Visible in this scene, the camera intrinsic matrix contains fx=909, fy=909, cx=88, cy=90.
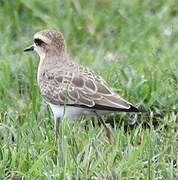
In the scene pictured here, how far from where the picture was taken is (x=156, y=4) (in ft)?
34.4

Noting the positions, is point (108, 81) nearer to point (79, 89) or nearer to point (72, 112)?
point (79, 89)

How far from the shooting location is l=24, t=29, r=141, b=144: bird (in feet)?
23.7

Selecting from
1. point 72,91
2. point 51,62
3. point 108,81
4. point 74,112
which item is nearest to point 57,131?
point 74,112

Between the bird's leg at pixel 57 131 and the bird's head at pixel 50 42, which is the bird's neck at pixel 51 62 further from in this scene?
the bird's leg at pixel 57 131

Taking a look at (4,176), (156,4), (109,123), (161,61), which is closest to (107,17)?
(156,4)

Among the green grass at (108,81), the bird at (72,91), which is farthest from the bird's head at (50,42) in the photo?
the green grass at (108,81)

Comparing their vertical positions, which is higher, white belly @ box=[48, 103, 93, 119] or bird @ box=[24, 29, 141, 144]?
bird @ box=[24, 29, 141, 144]

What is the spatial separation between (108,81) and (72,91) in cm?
88

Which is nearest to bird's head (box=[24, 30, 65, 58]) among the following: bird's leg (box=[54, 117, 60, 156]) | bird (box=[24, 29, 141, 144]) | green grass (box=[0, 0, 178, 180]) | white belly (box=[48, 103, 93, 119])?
bird (box=[24, 29, 141, 144])

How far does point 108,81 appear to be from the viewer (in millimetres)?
8297

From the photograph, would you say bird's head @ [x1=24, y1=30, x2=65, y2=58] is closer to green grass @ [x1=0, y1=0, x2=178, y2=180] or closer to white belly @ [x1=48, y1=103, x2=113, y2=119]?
green grass @ [x1=0, y1=0, x2=178, y2=180]

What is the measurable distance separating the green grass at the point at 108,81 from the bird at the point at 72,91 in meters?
0.14

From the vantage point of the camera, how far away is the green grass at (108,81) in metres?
6.37

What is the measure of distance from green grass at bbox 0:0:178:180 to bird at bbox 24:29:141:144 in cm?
14
